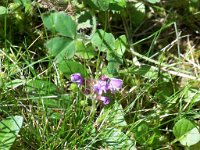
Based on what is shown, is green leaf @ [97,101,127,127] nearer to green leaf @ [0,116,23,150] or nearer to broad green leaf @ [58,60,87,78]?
broad green leaf @ [58,60,87,78]

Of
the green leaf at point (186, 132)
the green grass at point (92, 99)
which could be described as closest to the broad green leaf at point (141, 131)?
the green grass at point (92, 99)

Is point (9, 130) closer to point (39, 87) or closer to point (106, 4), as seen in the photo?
point (39, 87)

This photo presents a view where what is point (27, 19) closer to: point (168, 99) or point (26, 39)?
point (26, 39)

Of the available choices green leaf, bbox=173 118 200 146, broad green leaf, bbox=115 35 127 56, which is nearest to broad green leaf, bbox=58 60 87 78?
broad green leaf, bbox=115 35 127 56

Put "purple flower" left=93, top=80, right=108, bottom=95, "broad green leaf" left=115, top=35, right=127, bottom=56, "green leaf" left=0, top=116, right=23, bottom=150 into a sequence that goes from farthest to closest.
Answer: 1. "broad green leaf" left=115, top=35, right=127, bottom=56
2. "purple flower" left=93, top=80, right=108, bottom=95
3. "green leaf" left=0, top=116, right=23, bottom=150

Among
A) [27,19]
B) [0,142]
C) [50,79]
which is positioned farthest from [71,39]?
[0,142]
